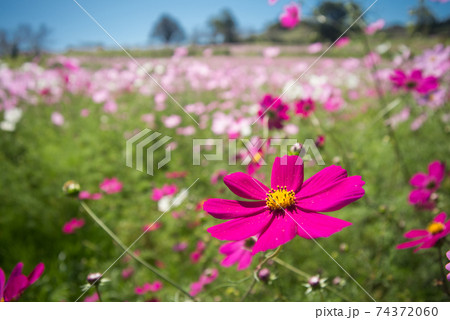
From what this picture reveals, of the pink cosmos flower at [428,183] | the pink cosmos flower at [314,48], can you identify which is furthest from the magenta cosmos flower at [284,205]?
the pink cosmos flower at [314,48]

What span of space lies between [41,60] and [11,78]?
426 mm

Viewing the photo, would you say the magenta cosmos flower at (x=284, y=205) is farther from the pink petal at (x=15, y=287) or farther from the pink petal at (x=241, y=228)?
the pink petal at (x=15, y=287)

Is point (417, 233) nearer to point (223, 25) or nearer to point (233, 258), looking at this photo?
point (233, 258)

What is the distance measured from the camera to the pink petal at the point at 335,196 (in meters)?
0.29

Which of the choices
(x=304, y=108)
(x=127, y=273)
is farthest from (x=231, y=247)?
(x=127, y=273)

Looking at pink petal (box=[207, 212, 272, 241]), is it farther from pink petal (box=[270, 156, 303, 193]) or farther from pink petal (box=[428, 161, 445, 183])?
pink petal (box=[428, 161, 445, 183])

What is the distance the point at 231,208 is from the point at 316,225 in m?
0.10

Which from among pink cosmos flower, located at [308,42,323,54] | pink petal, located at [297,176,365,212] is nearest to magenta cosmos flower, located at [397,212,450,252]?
pink petal, located at [297,176,365,212]

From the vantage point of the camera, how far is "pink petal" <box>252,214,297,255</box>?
0.90 feet

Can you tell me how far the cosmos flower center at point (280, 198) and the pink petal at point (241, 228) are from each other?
13 millimetres

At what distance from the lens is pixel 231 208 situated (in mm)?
334

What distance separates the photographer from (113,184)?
3.91 ft
